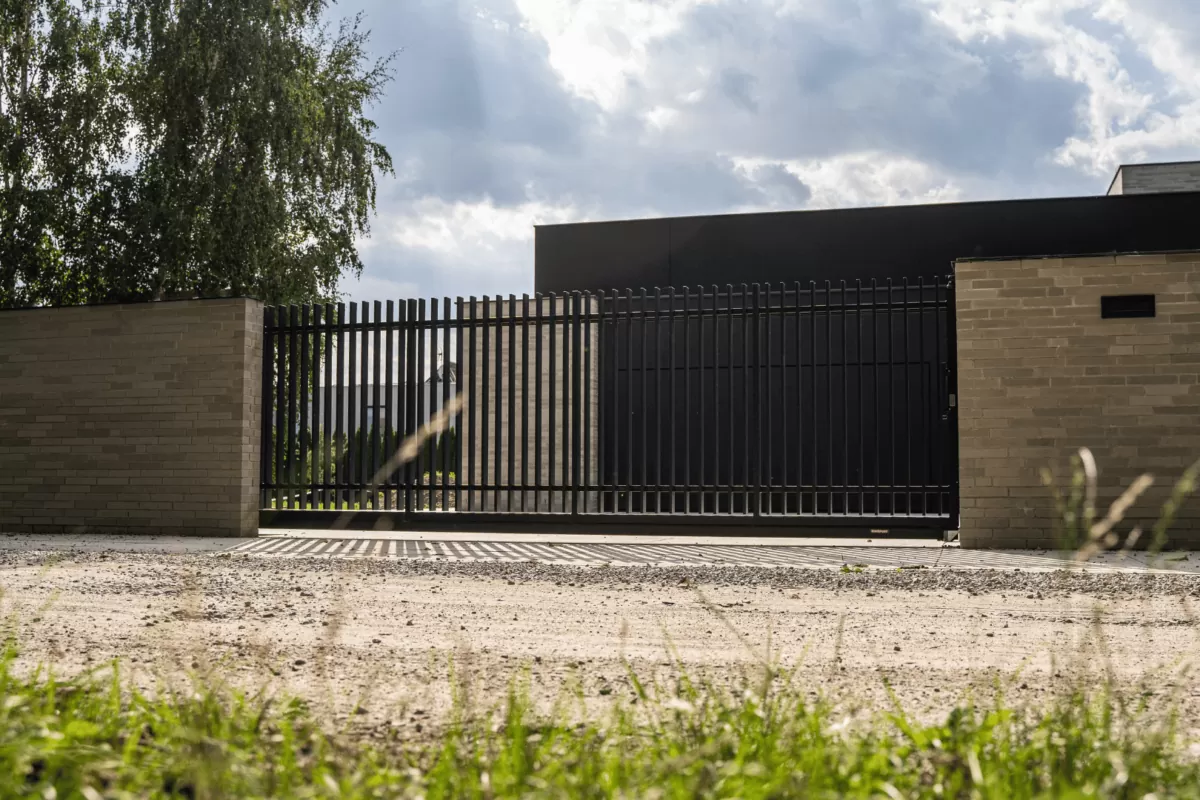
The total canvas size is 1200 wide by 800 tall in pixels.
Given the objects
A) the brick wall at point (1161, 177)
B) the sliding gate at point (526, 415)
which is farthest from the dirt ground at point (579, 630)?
the brick wall at point (1161, 177)

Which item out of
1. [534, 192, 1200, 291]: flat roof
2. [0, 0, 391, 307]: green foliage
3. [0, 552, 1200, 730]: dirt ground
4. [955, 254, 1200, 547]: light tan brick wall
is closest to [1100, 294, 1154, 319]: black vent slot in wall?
[955, 254, 1200, 547]: light tan brick wall

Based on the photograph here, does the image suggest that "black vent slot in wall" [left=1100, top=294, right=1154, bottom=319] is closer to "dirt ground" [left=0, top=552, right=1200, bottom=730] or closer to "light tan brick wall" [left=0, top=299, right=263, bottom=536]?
"dirt ground" [left=0, top=552, right=1200, bottom=730]

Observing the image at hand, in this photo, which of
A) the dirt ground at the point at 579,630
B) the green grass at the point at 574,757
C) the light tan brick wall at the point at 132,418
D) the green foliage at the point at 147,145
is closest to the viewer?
the green grass at the point at 574,757

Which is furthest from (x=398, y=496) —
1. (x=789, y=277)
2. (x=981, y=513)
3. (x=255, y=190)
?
(x=789, y=277)

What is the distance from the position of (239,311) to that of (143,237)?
5.68 metres

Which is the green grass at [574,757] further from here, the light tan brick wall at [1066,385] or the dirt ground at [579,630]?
the light tan brick wall at [1066,385]

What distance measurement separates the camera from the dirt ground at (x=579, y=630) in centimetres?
306

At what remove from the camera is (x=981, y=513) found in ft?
28.3

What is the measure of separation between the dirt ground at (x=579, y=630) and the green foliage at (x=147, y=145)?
8.94 metres

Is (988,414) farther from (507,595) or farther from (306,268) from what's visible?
(306,268)

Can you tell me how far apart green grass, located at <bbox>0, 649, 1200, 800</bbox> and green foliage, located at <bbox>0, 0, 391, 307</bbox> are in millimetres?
13665

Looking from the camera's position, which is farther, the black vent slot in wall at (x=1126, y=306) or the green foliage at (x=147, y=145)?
the green foliage at (x=147, y=145)

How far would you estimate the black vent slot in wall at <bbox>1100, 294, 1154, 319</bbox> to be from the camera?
335 inches

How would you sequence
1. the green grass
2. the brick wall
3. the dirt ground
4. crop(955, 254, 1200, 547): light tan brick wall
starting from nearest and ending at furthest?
the green grass, the dirt ground, crop(955, 254, 1200, 547): light tan brick wall, the brick wall
